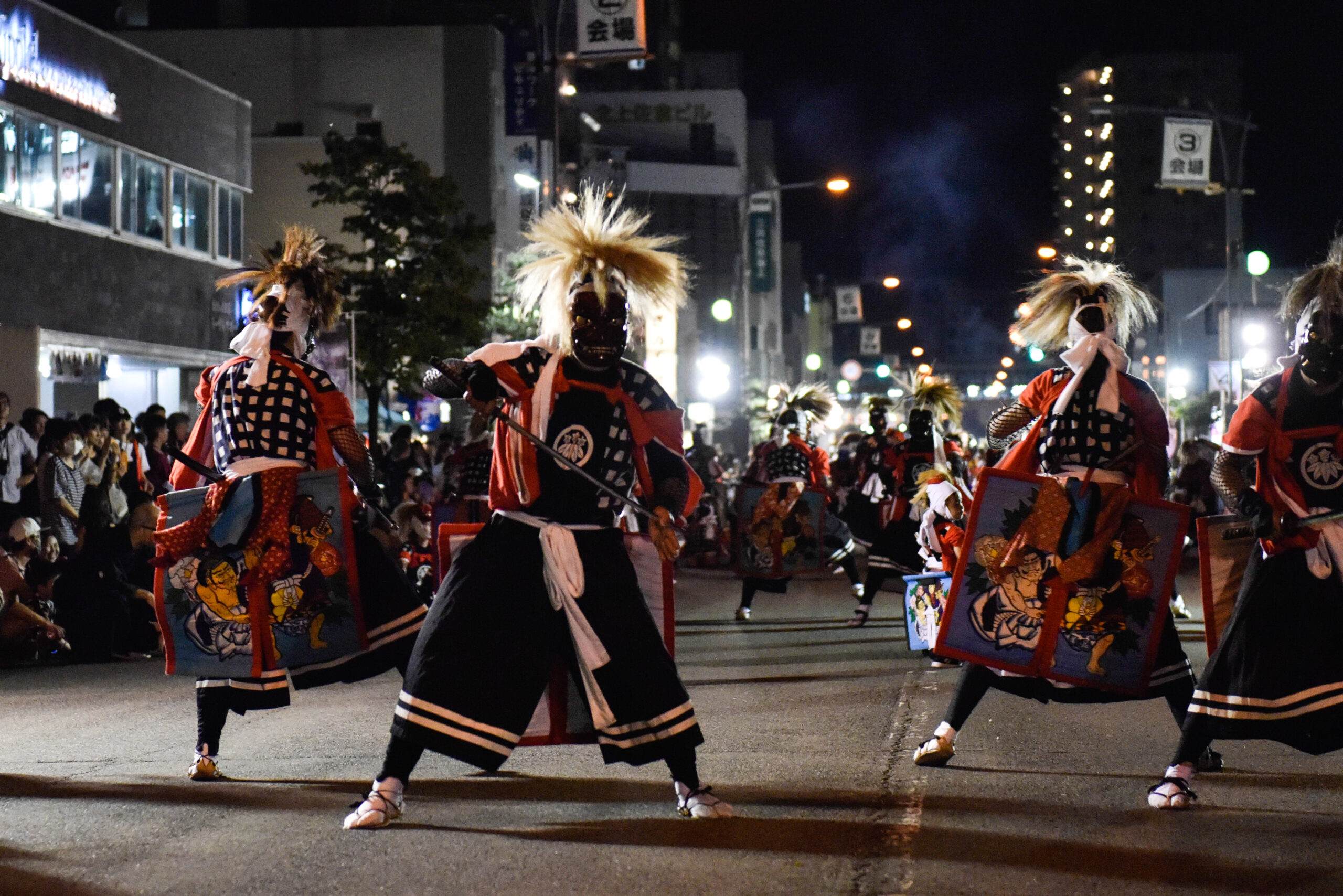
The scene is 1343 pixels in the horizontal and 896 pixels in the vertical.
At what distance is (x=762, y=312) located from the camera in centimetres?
7719

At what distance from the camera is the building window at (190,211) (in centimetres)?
2500

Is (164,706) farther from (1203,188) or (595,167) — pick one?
(595,167)

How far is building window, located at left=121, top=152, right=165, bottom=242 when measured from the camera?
23.3 meters

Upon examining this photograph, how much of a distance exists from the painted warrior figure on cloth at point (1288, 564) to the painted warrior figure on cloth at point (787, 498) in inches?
329

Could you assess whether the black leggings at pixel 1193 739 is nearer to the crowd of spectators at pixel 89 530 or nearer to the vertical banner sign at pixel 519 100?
the crowd of spectators at pixel 89 530

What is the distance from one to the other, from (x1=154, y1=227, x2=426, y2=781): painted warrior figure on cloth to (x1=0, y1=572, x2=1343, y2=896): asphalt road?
43 cm

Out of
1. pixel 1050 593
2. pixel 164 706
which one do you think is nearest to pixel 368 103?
pixel 164 706

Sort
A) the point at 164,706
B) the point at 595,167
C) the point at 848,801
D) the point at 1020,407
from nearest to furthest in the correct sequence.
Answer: the point at 848,801 → the point at 1020,407 → the point at 164,706 → the point at 595,167

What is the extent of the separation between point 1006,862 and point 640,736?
51.5 inches

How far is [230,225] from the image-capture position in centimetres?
2698

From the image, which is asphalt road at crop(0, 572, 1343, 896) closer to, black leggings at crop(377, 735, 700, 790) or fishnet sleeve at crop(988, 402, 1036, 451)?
black leggings at crop(377, 735, 700, 790)

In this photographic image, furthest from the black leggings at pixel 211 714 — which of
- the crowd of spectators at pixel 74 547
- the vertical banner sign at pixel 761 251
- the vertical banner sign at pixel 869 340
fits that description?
the vertical banner sign at pixel 869 340

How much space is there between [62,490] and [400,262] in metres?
15.3

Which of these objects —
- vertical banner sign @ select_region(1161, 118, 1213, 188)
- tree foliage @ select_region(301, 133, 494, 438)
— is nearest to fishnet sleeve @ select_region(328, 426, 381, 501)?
tree foliage @ select_region(301, 133, 494, 438)
